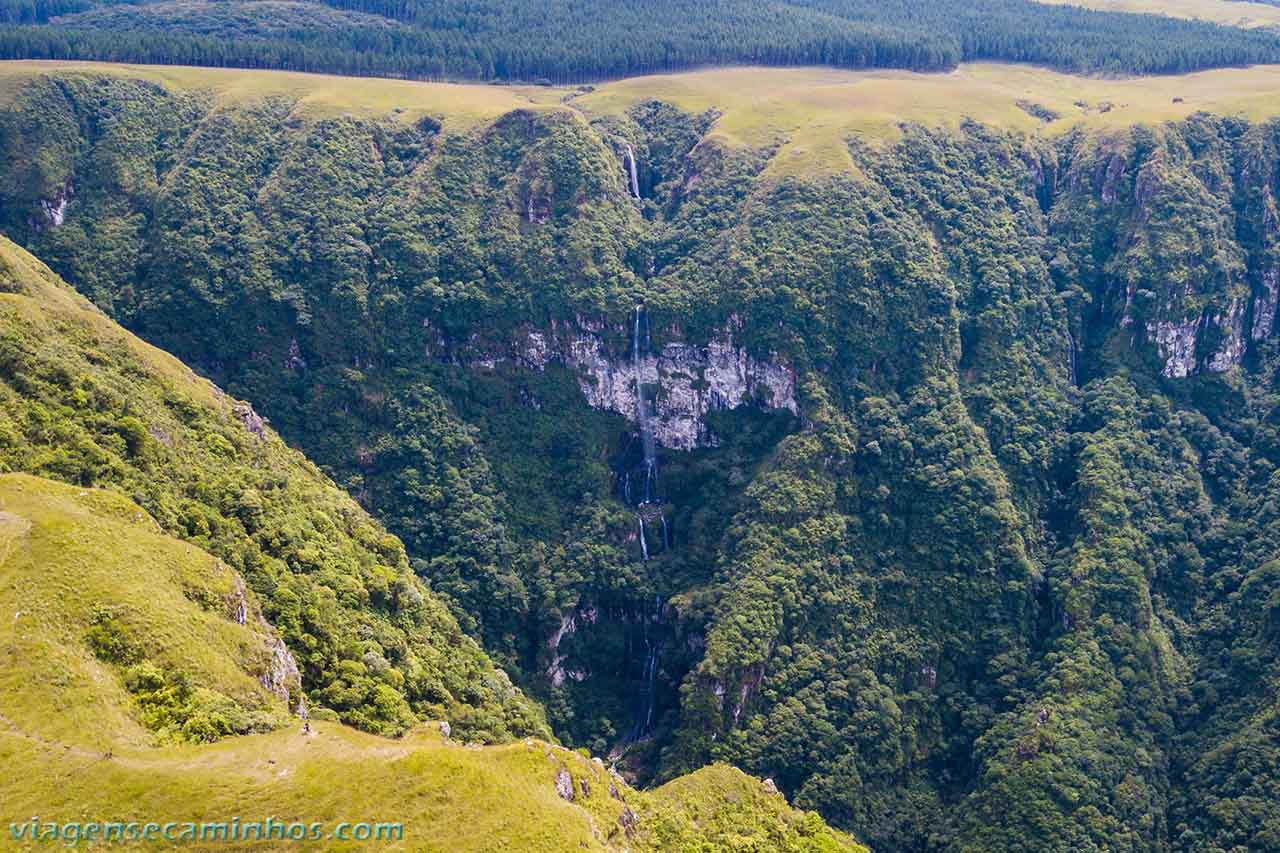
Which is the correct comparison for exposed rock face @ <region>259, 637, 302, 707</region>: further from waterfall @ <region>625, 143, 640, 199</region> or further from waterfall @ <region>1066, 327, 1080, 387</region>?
waterfall @ <region>1066, 327, 1080, 387</region>

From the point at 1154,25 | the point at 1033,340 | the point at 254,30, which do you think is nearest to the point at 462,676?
the point at 1033,340

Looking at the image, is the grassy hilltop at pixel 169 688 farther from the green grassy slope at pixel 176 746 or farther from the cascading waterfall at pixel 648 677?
the cascading waterfall at pixel 648 677

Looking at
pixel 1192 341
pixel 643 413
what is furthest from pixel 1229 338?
pixel 643 413

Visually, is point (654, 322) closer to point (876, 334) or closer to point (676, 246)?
point (676, 246)

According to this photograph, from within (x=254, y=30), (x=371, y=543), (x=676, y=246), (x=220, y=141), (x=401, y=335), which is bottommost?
(x=371, y=543)

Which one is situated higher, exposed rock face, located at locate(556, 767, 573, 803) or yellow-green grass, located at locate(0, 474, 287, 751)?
yellow-green grass, located at locate(0, 474, 287, 751)

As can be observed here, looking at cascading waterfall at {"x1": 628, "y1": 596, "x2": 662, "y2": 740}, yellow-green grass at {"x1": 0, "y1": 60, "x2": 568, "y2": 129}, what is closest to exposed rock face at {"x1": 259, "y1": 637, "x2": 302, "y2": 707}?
cascading waterfall at {"x1": 628, "y1": 596, "x2": 662, "y2": 740}

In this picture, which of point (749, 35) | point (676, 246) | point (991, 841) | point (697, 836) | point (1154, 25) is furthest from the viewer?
point (1154, 25)
